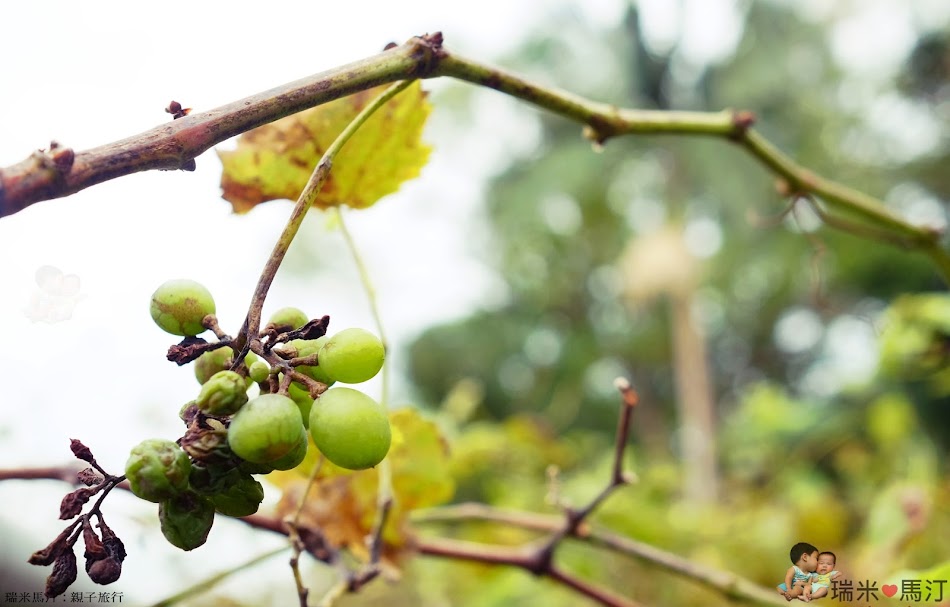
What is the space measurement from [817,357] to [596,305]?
4.44m

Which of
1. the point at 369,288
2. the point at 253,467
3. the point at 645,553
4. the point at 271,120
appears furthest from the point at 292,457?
the point at 645,553

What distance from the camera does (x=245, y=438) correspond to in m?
0.30

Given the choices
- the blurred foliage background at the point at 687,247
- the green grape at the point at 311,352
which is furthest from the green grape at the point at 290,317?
the blurred foliage background at the point at 687,247

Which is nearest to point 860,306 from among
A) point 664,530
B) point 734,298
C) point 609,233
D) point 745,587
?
point 734,298

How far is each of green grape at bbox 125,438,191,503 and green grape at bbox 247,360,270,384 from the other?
1.8 inches

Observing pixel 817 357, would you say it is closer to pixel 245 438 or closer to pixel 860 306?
pixel 860 306

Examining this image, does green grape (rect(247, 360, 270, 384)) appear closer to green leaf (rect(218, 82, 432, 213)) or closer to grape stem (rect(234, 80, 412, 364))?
grape stem (rect(234, 80, 412, 364))

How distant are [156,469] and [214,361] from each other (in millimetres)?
70

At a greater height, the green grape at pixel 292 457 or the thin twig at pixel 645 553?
the thin twig at pixel 645 553

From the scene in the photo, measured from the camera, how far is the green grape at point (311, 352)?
358 mm

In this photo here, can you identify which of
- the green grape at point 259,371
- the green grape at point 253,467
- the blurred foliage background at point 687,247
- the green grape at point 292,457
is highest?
the blurred foliage background at point 687,247

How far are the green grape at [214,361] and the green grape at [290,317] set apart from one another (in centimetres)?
2

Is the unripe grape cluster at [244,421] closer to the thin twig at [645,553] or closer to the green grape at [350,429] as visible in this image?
the green grape at [350,429]

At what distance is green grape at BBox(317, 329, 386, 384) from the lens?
1.10 feet
